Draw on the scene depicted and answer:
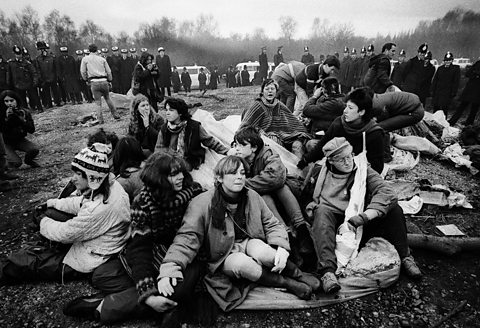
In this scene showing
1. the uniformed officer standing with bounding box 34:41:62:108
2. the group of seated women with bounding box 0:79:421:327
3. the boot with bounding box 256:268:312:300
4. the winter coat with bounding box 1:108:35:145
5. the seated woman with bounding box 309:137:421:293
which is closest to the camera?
the group of seated women with bounding box 0:79:421:327

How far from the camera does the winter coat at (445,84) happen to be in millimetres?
7719

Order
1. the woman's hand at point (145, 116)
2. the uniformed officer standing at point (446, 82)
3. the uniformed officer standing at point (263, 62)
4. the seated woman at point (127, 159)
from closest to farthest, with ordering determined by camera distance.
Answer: the seated woman at point (127, 159)
the woman's hand at point (145, 116)
the uniformed officer standing at point (446, 82)
the uniformed officer standing at point (263, 62)

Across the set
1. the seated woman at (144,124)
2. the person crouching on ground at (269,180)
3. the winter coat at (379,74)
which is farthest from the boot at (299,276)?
the winter coat at (379,74)

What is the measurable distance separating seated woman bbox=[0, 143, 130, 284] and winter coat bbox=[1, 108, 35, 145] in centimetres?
320

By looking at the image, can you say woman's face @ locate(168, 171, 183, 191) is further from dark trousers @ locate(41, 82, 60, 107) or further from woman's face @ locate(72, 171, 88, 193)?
dark trousers @ locate(41, 82, 60, 107)

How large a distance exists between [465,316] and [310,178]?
1.72 meters

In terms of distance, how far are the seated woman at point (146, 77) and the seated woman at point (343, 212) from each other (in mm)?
4989

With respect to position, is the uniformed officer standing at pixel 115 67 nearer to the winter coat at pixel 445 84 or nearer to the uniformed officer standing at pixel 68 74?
the uniformed officer standing at pixel 68 74

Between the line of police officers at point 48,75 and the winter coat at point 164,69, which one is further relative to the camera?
the winter coat at point 164,69

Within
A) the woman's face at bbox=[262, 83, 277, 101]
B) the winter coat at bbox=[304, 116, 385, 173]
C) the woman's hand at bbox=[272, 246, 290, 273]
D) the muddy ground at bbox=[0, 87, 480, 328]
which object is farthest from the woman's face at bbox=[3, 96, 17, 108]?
the woman's hand at bbox=[272, 246, 290, 273]

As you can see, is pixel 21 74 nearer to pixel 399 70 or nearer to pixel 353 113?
pixel 353 113

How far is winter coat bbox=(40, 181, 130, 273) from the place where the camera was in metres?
2.42

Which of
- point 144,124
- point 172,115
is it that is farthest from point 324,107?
point 144,124

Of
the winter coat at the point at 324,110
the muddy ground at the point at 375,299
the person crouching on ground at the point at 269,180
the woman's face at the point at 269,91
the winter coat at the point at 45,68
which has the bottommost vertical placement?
the muddy ground at the point at 375,299
